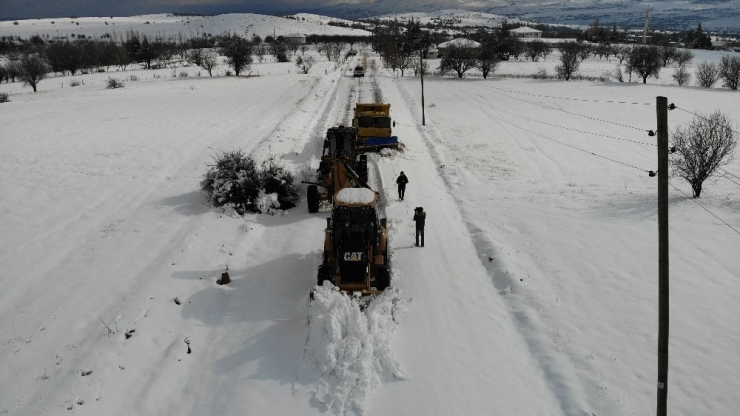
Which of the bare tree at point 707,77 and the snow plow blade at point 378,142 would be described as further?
the bare tree at point 707,77

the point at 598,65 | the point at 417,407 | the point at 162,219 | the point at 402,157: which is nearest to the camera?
the point at 417,407

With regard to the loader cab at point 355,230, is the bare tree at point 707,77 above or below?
above

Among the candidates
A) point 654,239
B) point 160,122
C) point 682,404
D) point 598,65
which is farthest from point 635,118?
point 598,65

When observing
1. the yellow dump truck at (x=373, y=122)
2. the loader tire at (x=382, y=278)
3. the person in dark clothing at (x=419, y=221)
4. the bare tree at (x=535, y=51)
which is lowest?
the loader tire at (x=382, y=278)

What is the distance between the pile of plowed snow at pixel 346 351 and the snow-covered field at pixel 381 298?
0.04 metres

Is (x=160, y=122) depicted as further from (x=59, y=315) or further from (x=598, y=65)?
(x=598, y=65)

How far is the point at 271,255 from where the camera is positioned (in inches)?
550

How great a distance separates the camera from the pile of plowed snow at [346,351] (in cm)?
841

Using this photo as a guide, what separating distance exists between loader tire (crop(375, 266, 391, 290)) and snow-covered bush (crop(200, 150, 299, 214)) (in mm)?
7032

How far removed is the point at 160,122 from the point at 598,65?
85.1 m

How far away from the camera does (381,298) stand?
1080cm

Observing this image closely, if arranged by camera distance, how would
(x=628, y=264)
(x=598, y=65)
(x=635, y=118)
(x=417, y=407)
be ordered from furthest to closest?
(x=598, y=65) < (x=635, y=118) < (x=628, y=264) < (x=417, y=407)

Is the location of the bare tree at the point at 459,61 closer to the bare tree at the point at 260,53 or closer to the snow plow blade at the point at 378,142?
the snow plow blade at the point at 378,142

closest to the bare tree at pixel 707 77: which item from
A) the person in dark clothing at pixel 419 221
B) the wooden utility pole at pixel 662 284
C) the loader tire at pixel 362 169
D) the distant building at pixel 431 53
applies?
the distant building at pixel 431 53
